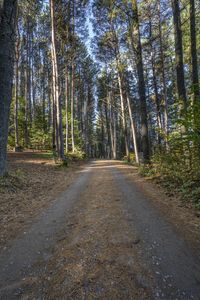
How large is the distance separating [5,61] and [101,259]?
7433 mm

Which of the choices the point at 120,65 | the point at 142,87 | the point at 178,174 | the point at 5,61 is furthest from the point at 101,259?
the point at 120,65

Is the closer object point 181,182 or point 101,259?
point 101,259

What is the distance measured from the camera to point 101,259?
3.00m

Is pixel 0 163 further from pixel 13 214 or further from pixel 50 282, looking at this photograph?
pixel 50 282

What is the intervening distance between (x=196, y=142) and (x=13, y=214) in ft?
16.5

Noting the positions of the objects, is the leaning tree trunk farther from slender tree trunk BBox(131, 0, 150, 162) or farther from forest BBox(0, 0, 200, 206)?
slender tree trunk BBox(131, 0, 150, 162)

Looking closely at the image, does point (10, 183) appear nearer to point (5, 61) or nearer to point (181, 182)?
point (5, 61)

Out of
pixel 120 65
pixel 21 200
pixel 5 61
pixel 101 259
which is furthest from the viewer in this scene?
pixel 120 65

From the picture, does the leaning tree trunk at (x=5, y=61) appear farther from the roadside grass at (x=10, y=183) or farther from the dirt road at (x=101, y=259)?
the dirt road at (x=101, y=259)

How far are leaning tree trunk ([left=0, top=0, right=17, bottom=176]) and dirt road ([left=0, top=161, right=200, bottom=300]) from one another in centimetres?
403

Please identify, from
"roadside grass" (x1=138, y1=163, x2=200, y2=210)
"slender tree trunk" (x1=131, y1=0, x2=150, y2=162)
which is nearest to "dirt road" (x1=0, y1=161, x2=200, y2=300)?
"roadside grass" (x1=138, y1=163, x2=200, y2=210)

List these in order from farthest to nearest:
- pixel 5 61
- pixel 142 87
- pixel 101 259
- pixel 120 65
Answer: pixel 120 65 < pixel 142 87 < pixel 5 61 < pixel 101 259

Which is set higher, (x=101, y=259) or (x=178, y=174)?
(x=178, y=174)

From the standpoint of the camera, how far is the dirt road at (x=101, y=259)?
240 cm
